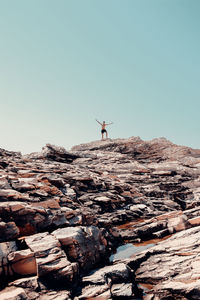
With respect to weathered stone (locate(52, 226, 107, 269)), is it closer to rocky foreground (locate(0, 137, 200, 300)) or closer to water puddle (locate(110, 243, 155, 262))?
rocky foreground (locate(0, 137, 200, 300))

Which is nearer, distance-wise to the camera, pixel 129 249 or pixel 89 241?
pixel 89 241

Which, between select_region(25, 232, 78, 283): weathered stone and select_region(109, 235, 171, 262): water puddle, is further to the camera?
select_region(109, 235, 171, 262): water puddle

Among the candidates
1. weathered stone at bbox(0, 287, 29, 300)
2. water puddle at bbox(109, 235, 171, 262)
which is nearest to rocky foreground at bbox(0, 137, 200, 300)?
weathered stone at bbox(0, 287, 29, 300)

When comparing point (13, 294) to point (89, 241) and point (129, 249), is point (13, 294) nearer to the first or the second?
point (89, 241)

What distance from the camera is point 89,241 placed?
1494 centimetres

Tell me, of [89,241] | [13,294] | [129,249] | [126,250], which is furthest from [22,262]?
[129,249]

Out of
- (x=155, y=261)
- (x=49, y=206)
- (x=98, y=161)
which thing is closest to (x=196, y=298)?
(x=155, y=261)

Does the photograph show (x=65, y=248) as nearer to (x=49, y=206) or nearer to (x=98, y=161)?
(x=49, y=206)

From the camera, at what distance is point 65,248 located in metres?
13.3

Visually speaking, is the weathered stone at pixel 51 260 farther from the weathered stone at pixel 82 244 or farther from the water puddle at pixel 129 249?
the water puddle at pixel 129 249

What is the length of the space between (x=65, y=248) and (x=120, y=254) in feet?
19.7

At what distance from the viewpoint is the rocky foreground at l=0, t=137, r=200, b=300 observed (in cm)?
1104

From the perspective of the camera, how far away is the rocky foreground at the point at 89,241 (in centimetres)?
1104

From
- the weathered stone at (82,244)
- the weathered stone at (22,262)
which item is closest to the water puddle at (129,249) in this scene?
the weathered stone at (82,244)
